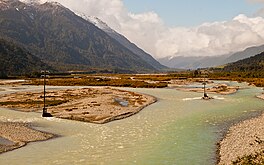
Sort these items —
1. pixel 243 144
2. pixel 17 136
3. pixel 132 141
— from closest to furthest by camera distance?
pixel 243 144, pixel 132 141, pixel 17 136

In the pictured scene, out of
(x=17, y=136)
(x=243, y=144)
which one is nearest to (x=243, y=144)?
(x=243, y=144)

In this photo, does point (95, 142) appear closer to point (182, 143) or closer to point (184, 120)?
point (182, 143)

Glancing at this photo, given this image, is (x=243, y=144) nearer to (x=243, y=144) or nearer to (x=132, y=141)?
(x=243, y=144)

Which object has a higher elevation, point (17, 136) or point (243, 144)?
point (243, 144)

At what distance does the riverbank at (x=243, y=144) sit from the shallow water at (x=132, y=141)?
59.0 inches

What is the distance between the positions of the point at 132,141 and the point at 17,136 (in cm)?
1705

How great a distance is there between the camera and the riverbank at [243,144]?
3031 cm

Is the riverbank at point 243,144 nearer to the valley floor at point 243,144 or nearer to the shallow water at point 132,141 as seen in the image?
the valley floor at point 243,144

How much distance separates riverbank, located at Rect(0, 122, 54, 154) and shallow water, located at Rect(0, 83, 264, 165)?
164cm

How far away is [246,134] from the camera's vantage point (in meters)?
42.8

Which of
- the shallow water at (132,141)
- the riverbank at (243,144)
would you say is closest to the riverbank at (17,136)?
the shallow water at (132,141)

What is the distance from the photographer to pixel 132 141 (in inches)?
1604

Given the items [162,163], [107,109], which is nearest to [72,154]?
[162,163]

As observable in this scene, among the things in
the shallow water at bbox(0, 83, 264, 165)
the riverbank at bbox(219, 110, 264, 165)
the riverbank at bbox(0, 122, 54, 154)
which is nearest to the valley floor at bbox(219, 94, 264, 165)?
the riverbank at bbox(219, 110, 264, 165)
